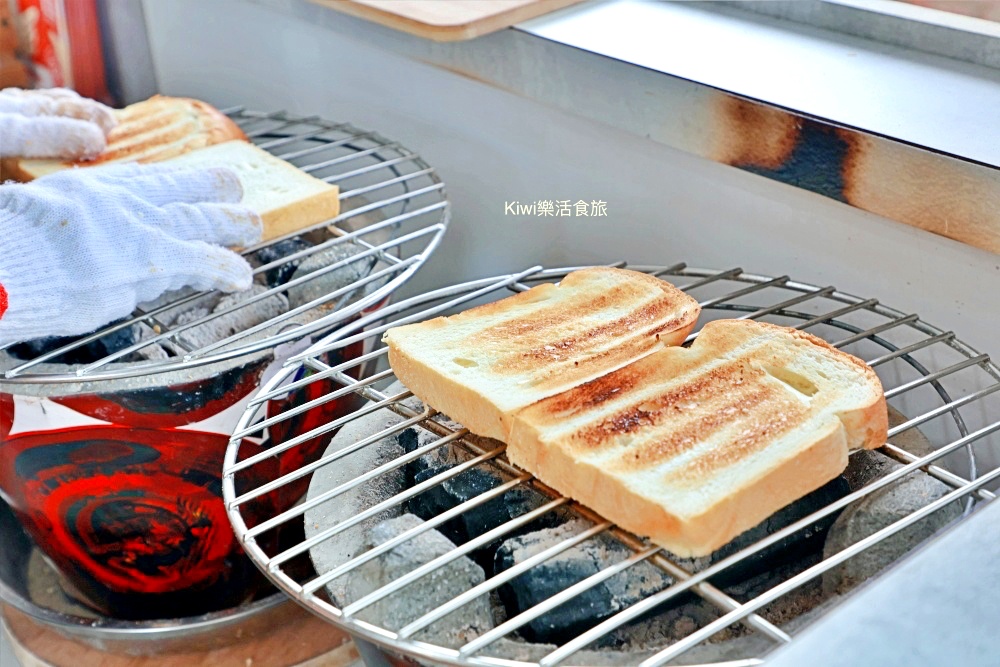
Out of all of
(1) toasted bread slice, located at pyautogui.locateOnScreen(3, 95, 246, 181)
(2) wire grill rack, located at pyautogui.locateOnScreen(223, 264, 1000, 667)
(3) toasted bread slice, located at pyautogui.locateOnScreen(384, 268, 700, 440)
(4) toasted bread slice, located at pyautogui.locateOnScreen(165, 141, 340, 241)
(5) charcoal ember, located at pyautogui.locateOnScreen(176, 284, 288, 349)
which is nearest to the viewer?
(2) wire grill rack, located at pyautogui.locateOnScreen(223, 264, 1000, 667)

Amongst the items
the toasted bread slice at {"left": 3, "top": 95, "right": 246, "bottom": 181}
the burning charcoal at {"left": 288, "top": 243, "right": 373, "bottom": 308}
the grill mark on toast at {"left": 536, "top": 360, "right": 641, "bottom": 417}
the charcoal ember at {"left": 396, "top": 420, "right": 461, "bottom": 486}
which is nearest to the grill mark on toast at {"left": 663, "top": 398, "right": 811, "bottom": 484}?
the grill mark on toast at {"left": 536, "top": 360, "right": 641, "bottom": 417}

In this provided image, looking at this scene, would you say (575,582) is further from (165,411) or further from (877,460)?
(165,411)

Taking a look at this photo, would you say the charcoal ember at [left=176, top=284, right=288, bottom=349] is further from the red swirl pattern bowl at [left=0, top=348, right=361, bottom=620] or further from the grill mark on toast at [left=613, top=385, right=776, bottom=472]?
the grill mark on toast at [left=613, top=385, right=776, bottom=472]

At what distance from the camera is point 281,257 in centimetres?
137

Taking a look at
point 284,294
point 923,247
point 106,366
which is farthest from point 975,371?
point 106,366

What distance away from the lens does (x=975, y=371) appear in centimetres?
104

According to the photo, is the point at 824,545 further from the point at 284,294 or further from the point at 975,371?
the point at 284,294

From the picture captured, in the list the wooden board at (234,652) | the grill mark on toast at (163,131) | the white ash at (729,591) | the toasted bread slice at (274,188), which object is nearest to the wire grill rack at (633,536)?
the white ash at (729,591)

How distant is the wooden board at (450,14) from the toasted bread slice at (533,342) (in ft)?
1.32

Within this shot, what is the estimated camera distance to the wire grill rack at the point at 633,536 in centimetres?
72

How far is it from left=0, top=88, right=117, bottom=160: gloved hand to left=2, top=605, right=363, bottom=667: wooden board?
0.72m

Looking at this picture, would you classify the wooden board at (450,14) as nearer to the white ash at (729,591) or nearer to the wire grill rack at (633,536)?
the wire grill rack at (633,536)

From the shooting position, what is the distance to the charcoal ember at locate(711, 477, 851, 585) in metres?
0.85

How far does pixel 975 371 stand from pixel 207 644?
1072 millimetres
